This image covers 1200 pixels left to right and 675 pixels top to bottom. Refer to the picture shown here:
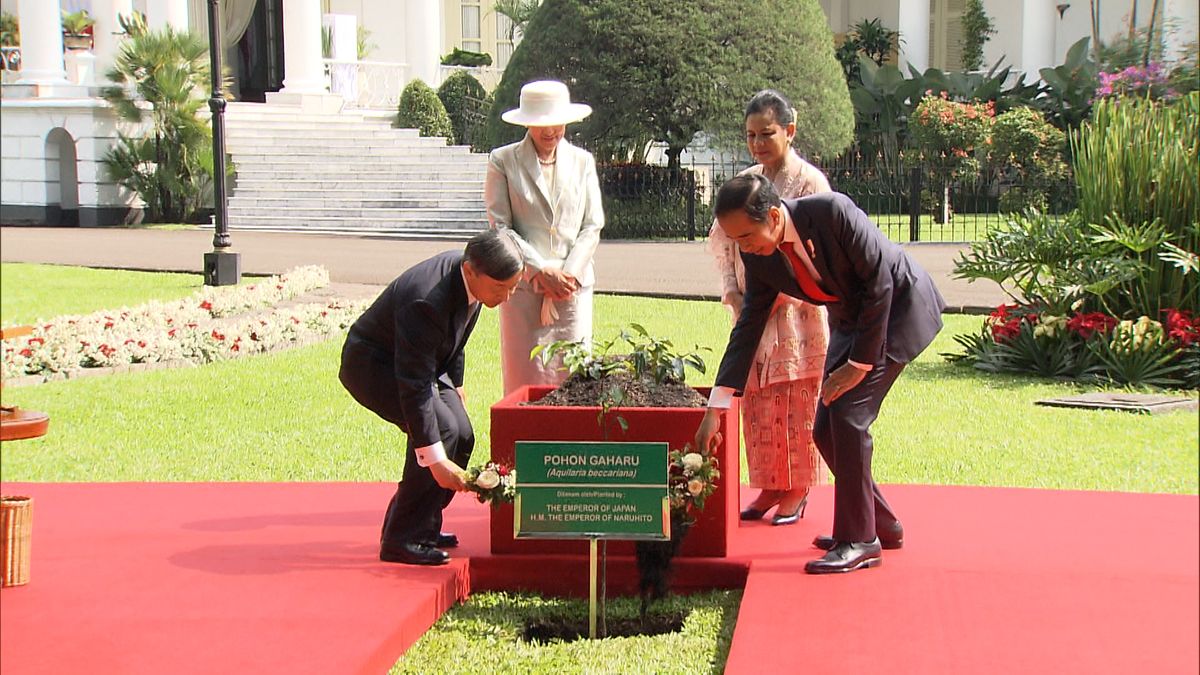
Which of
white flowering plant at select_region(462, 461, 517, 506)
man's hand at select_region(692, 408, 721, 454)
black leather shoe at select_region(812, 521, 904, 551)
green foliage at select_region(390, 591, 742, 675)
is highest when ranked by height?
man's hand at select_region(692, 408, 721, 454)

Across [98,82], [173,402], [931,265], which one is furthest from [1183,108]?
[98,82]

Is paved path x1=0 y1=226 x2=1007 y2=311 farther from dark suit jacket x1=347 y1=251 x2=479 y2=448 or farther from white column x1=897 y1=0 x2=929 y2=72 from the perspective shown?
white column x1=897 y1=0 x2=929 y2=72

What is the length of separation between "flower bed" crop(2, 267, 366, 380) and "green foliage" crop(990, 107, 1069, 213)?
586 inches

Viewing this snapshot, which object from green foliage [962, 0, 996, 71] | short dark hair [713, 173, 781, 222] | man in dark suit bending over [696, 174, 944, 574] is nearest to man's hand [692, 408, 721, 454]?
man in dark suit bending over [696, 174, 944, 574]

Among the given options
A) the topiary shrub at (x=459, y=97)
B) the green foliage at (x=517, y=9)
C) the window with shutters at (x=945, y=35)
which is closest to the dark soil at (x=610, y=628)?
the topiary shrub at (x=459, y=97)

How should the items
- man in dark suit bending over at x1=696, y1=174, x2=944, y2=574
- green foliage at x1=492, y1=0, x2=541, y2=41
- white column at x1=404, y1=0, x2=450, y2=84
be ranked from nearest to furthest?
1. man in dark suit bending over at x1=696, y1=174, x2=944, y2=574
2. green foliage at x1=492, y1=0, x2=541, y2=41
3. white column at x1=404, y1=0, x2=450, y2=84

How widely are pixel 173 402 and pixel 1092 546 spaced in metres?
6.21

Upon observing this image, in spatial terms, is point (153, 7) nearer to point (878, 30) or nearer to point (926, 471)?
point (878, 30)

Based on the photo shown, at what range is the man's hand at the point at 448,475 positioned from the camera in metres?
4.64

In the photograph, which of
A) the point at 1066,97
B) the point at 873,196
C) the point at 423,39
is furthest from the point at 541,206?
the point at 423,39

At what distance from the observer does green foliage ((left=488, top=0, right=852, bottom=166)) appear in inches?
834

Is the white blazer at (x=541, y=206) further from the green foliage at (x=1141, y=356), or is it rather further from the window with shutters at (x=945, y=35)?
the window with shutters at (x=945, y=35)

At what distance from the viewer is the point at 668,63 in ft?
69.7

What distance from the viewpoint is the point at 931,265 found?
17.2 m
